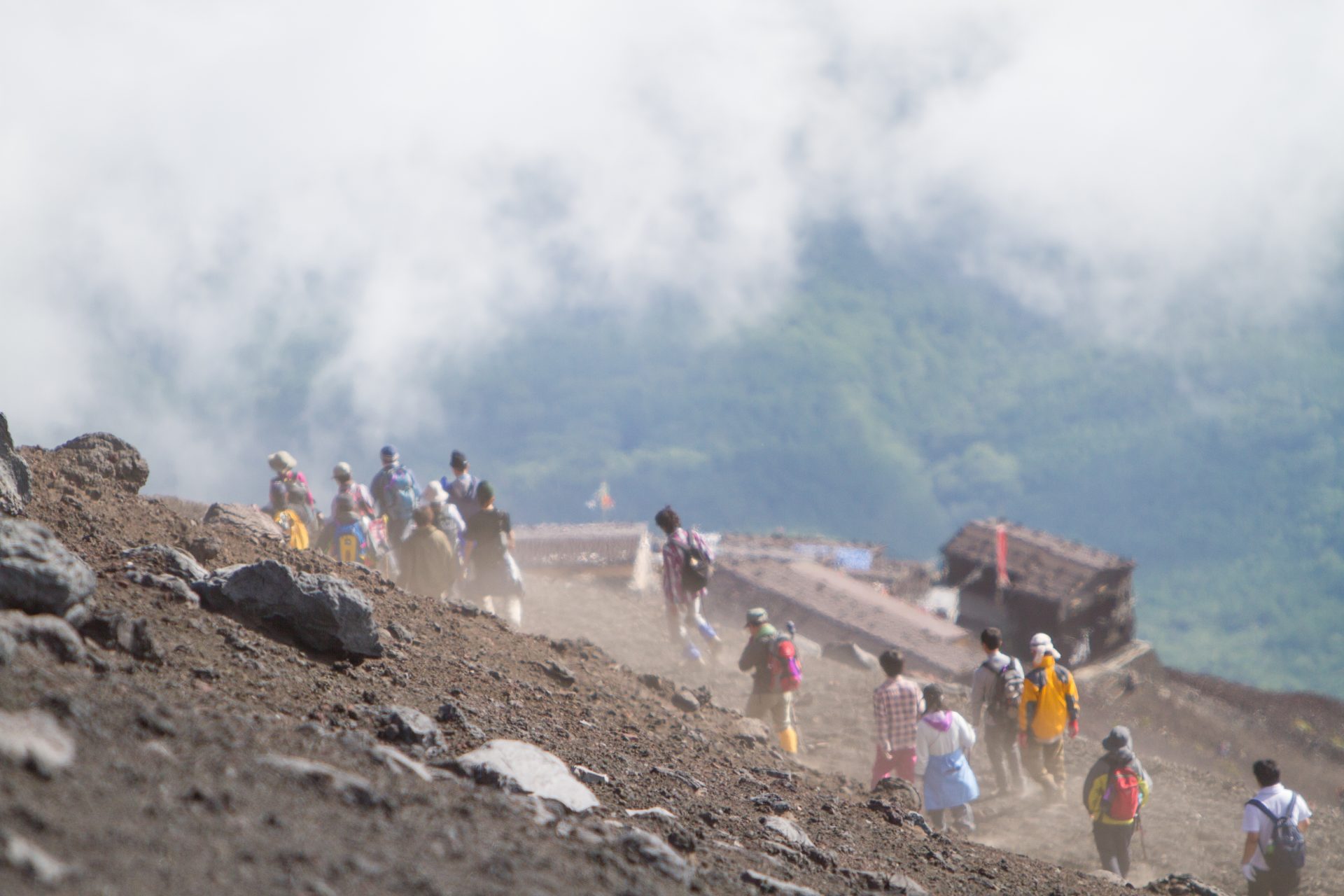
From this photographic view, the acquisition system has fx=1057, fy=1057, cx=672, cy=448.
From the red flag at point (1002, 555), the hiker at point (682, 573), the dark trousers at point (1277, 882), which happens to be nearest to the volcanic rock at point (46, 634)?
the hiker at point (682, 573)

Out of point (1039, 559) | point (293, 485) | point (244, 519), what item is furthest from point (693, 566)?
point (1039, 559)

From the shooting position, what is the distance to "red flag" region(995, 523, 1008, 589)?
105ft

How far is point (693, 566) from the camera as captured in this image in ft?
39.7

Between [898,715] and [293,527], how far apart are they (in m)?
6.72

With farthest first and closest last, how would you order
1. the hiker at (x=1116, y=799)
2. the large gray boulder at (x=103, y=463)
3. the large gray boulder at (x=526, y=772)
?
the hiker at (x=1116, y=799) → the large gray boulder at (x=103, y=463) → the large gray boulder at (x=526, y=772)

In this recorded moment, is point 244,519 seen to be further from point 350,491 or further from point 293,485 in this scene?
point 293,485

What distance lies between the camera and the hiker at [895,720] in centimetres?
964

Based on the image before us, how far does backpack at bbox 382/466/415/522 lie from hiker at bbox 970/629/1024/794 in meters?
6.33

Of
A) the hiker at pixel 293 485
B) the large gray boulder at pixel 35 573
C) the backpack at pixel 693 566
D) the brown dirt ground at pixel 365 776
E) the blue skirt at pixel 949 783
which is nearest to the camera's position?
the brown dirt ground at pixel 365 776

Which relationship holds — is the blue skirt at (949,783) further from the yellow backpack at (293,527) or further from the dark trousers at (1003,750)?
the yellow backpack at (293,527)

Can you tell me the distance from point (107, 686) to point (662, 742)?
153 inches

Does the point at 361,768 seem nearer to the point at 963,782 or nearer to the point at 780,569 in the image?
the point at 963,782

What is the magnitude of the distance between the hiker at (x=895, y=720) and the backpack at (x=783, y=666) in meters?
0.90

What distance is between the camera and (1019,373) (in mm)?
131875
